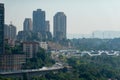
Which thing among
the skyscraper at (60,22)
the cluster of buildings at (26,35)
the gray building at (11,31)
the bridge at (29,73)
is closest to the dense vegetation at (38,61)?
the cluster of buildings at (26,35)

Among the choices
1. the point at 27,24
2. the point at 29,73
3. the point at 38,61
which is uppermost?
the point at 27,24

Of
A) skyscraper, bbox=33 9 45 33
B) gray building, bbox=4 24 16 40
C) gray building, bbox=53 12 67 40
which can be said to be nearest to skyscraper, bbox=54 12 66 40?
gray building, bbox=53 12 67 40

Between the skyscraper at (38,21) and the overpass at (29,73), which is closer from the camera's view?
the overpass at (29,73)

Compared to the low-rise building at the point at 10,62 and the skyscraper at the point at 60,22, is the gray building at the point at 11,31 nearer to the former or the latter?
the skyscraper at the point at 60,22

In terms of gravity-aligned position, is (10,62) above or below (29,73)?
above

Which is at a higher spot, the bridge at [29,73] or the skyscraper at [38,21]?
the skyscraper at [38,21]

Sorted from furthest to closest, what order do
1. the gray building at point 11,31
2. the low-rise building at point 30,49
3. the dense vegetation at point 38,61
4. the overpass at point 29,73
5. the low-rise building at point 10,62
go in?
1. the gray building at point 11,31
2. the low-rise building at point 30,49
3. the dense vegetation at point 38,61
4. the low-rise building at point 10,62
5. the overpass at point 29,73

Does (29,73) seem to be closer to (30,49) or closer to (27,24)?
(30,49)

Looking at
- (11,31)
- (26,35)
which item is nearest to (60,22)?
(11,31)

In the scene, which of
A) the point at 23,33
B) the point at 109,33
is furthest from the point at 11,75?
the point at 109,33
